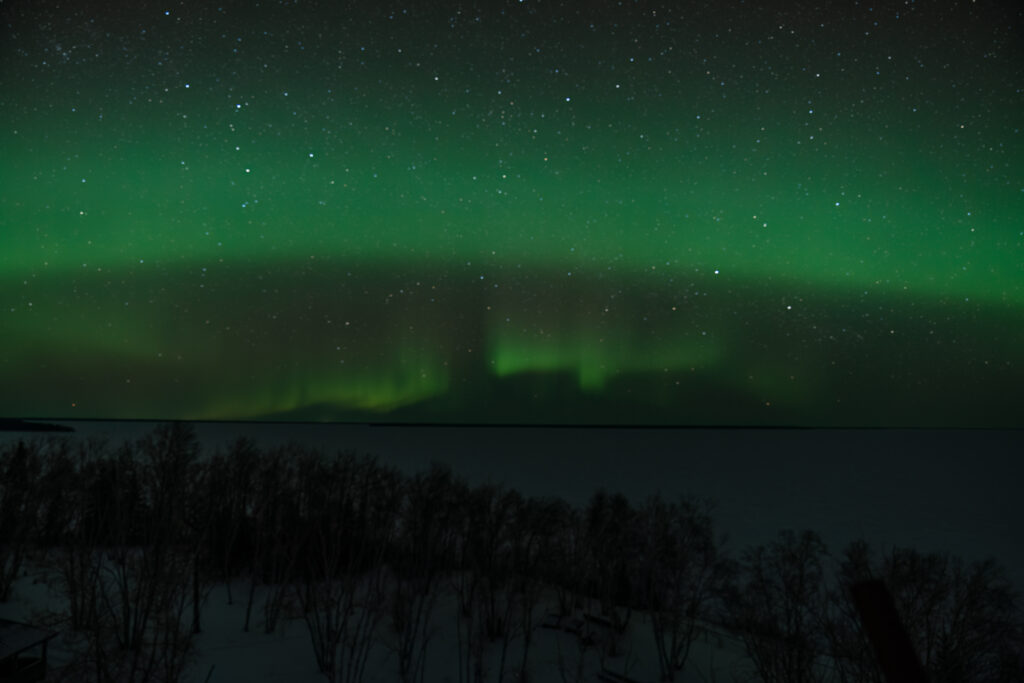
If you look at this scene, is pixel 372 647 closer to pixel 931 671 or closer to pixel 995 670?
pixel 931 671

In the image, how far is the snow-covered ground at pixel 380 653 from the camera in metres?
29.1

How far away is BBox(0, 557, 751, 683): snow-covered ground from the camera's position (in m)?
29.1

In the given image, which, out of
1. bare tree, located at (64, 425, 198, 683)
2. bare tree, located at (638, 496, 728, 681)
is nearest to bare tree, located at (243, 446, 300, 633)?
bare tree, located at (64, 425, 198, 683)

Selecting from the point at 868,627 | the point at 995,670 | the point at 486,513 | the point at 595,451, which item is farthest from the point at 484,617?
the point at 595,451

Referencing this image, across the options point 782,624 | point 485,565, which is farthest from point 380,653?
point 782,624

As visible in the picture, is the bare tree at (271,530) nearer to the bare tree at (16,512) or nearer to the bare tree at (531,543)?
the bare tree at (16,512)

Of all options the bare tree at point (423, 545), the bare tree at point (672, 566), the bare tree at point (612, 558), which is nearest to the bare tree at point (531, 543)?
the bare tree at point (612, 558)

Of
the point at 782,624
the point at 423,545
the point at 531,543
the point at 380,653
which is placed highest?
the point at 423,545

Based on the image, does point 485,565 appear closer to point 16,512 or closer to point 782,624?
point 782,624

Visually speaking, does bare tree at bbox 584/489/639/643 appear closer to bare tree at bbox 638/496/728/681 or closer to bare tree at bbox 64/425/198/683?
bare tree at bbox 638/496/728/681

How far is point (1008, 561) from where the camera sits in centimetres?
6378

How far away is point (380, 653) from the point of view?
105ft

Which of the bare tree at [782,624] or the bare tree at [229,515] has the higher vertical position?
the bare tree at [229,515]

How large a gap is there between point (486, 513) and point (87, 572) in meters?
20.9
